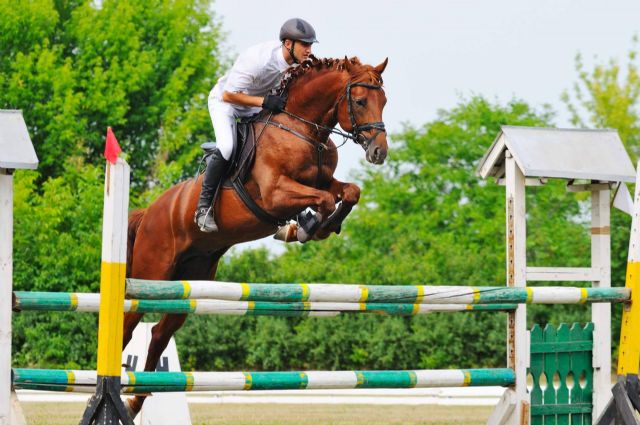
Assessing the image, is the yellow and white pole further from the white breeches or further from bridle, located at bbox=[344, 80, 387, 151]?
the white breeches

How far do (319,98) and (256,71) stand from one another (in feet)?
1.36

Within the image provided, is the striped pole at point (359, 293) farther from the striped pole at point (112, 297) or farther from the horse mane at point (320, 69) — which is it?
the horse mane at point (320, 69)

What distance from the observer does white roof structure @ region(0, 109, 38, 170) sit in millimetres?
4383

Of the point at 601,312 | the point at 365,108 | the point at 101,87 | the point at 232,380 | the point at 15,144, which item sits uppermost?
the point at 101,87

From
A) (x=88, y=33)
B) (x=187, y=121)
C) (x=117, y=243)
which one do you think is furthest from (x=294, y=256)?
(x=117, y=243)

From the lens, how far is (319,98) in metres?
6.16

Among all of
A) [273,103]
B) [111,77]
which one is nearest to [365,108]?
[273,103]

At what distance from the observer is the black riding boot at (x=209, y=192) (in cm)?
617

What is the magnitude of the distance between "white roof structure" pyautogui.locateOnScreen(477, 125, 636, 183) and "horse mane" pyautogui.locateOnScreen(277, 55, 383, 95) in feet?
2.68

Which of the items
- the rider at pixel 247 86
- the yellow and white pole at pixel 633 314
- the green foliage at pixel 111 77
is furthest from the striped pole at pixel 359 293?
the green foliage at pixel 111 77

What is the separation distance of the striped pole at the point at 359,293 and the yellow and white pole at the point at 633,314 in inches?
2.8

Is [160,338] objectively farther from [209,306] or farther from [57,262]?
[57,262]

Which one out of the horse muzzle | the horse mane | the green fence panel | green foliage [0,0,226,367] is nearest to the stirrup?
the horse mane

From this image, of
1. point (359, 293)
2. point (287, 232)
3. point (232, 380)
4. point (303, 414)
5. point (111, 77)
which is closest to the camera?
point (232, 380)
